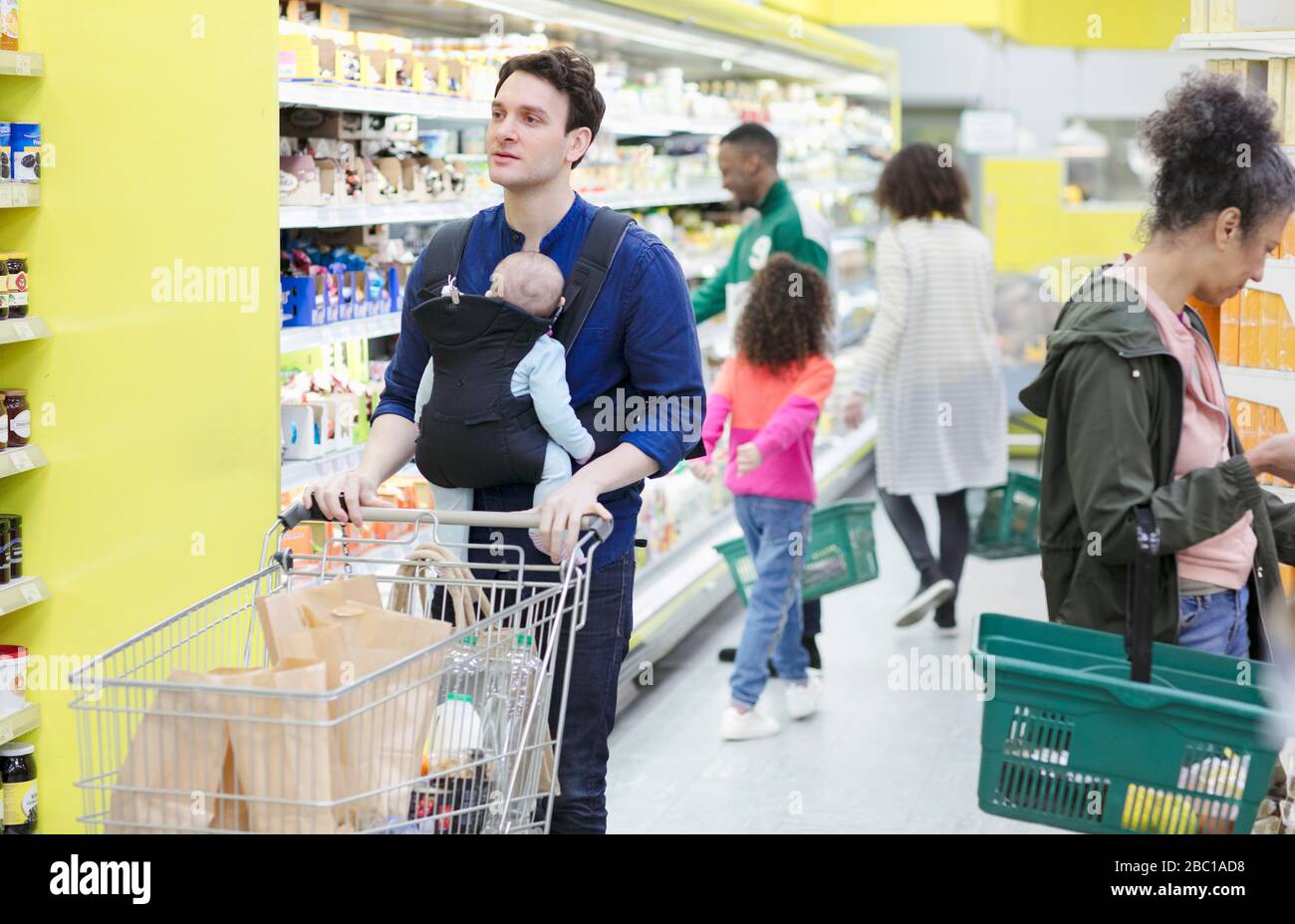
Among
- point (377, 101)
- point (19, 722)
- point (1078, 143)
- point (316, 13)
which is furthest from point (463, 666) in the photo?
point (1078, 143)

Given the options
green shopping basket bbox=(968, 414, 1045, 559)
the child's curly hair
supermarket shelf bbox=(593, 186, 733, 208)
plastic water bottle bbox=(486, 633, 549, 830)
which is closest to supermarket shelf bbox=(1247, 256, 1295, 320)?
the child's curly hair

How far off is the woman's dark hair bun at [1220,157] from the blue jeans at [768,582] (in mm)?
2612

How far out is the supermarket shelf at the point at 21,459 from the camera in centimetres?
353

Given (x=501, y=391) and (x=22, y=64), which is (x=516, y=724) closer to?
(x=501, y=391)

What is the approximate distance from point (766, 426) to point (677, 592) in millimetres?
1337

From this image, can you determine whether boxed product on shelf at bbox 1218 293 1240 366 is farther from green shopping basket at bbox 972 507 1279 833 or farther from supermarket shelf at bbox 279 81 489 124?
supermarket shelf at bbox 279 81 489 124

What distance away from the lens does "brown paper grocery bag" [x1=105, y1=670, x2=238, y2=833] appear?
76.5 inches

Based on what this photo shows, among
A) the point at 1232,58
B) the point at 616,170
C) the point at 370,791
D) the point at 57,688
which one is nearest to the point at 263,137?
the point at 57,688

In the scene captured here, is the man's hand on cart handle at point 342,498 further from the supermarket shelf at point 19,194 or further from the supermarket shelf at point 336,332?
the supermarket shelf at point 19,194

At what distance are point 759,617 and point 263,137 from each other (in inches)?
91.1

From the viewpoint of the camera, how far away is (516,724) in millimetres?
2266

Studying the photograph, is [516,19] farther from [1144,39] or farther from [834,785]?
[1144,39]
